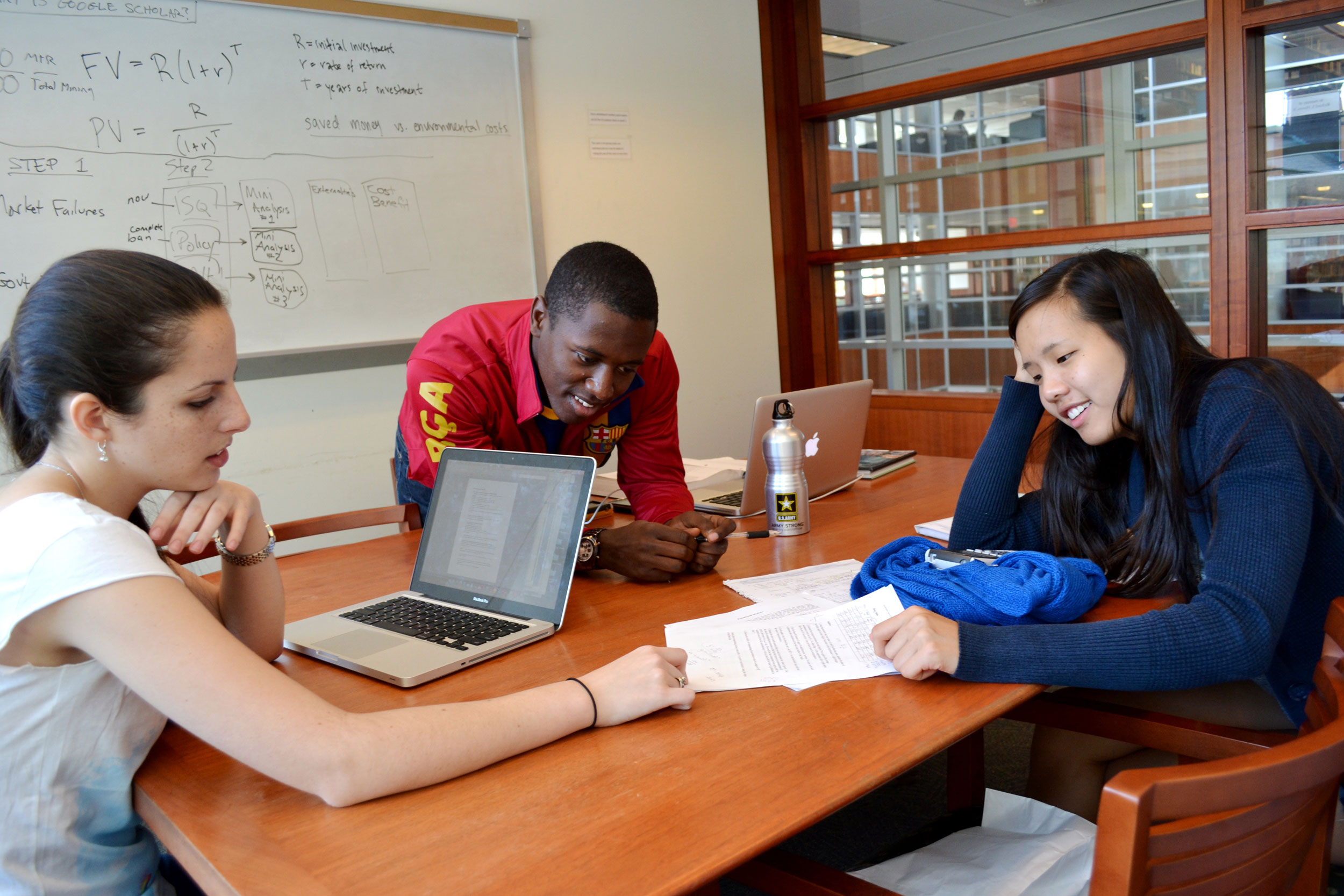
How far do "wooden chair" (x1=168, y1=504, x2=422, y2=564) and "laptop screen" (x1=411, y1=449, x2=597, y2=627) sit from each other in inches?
29.2

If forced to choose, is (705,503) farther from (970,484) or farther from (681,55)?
(681,55)

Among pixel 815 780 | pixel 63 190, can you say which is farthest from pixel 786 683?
pixel 63 190

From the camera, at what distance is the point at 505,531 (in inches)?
54.5

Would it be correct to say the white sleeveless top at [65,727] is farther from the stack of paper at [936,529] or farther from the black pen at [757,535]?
the stack of paper at [936,529]

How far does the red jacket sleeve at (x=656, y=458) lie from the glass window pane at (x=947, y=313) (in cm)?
205

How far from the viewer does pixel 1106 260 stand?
1428mm

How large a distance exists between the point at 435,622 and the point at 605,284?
0.70 meters

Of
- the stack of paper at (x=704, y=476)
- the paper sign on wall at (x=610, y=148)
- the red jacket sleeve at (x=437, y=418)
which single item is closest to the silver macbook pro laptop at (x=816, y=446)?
the stack of paper at (x=704, y=476)

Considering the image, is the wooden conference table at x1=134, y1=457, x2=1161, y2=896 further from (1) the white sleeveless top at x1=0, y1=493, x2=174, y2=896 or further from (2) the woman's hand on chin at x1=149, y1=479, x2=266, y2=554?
(2) the woman's hand on chin at x1=149, y1=479, x2=266, y2=554

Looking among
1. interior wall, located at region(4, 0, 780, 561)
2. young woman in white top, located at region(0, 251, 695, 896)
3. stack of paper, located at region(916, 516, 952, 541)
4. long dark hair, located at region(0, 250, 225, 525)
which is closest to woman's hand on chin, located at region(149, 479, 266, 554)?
young woman in white top, located at region(0, 251, 695, 896)

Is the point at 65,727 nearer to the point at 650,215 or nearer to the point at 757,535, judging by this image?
the point at 757,535

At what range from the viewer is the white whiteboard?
8.66 feet

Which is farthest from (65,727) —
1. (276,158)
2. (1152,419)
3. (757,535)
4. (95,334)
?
(276,158)

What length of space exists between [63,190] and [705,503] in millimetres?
2021
